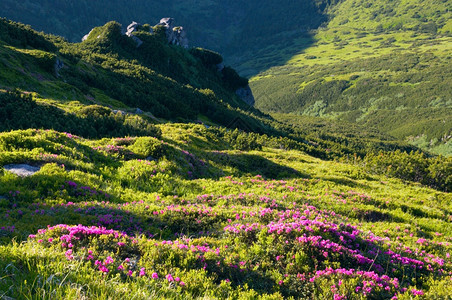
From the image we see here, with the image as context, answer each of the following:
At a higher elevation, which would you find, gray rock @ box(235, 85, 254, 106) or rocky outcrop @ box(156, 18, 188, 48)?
rocky outcrop @ box(156, 18, 188, 48)

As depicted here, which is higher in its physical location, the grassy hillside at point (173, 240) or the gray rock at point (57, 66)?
the gray rock at point (57, 66)

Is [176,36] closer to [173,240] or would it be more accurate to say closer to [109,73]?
[109,73]

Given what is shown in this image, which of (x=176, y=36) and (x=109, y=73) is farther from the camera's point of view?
(x=176, y=36)

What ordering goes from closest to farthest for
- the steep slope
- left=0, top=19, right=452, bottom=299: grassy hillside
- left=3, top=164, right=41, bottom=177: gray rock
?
left=0, top=19, right=452, bottom=299: grassy hillside → left=3, top=164, right=41, bottom=177: gray rock → the steep slope

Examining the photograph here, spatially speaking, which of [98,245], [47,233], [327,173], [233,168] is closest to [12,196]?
[47,233]

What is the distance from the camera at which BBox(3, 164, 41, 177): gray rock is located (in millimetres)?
10196

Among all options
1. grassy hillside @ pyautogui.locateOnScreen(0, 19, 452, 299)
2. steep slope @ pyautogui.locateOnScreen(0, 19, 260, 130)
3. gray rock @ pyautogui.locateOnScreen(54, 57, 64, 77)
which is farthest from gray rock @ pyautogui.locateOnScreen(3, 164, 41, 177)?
gray rock @ pyautogui.locateOnScreen(54, 57, 64, 77)

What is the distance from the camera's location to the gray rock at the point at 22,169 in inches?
401

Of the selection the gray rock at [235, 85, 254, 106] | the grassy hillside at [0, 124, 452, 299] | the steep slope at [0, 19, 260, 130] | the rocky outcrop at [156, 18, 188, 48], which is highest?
the rocky outcrop at [156, 18, 188, 48]

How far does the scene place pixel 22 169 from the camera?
10531 millimetres

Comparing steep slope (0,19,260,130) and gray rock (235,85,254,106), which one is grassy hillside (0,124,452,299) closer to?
Answer: steep slope (0,19,260,130)

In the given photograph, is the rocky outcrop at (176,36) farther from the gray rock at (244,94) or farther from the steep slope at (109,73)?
the gray rock at (244,94)

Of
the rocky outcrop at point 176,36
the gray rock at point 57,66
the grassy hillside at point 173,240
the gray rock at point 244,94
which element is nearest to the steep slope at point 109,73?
the gray rock at point 57,66

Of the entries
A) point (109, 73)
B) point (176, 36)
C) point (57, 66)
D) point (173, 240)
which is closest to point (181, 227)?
point (173, 240)
